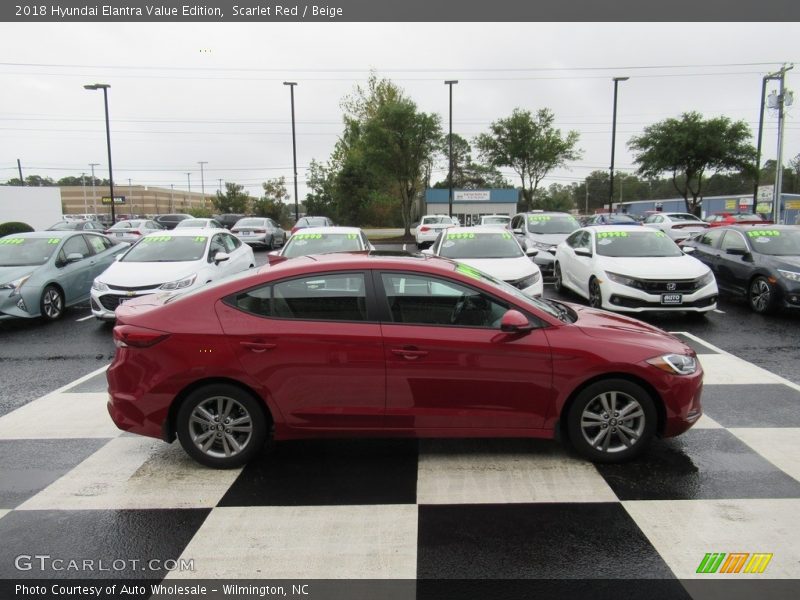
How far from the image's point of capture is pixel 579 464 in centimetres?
418

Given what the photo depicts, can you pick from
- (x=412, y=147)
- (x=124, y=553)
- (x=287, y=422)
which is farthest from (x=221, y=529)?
(x=412, y=147)

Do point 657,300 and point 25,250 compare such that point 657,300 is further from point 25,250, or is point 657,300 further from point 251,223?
point 251,223

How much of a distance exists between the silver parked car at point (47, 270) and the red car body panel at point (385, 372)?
6.75m

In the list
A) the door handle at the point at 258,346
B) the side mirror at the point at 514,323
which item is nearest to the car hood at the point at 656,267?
the side mirror at the point at 514,323

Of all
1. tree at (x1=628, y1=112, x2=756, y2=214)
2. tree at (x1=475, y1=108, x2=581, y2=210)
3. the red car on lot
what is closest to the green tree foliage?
tree at (x1=475, y1=108, x2=581, y2=210)

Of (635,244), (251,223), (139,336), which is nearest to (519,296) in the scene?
(139,336)

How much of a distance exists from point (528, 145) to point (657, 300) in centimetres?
3281

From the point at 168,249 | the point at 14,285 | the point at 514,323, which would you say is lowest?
the point at 14,285

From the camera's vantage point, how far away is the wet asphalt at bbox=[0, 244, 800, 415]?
21.9 ft

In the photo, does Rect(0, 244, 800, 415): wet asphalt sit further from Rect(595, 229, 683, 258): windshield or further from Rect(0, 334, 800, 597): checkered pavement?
Rect(0, 334, 800, 597): checkered pavement

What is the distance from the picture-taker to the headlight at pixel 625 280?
9.01 m

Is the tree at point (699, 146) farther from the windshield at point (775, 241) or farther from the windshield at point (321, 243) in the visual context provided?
the windshield at point (321, 243)

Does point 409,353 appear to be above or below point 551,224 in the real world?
below

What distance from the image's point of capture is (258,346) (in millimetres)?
3998
